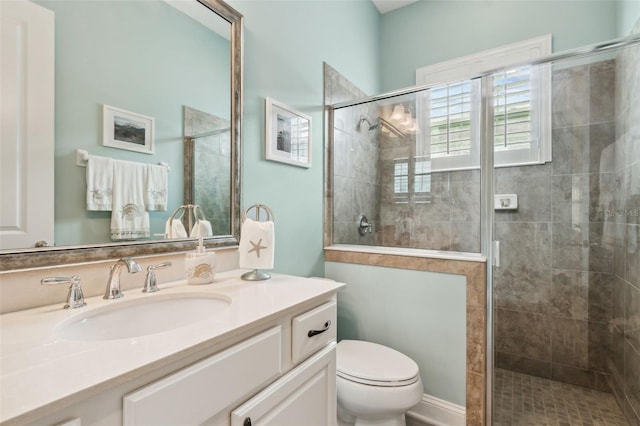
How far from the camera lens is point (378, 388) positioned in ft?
4.04

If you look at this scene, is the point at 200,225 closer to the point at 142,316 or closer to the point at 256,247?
the point at 256,247

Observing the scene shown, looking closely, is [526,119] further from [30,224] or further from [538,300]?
[30,224]

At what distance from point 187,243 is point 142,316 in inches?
12.5

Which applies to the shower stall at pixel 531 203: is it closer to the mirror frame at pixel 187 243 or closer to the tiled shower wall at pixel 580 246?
the tiled shower wall at pixel 580 246

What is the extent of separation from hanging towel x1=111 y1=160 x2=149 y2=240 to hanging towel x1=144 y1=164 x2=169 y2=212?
15mm

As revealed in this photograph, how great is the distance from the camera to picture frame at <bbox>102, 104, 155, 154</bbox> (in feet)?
3.03

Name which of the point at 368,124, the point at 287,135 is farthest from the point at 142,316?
the point at 368,124

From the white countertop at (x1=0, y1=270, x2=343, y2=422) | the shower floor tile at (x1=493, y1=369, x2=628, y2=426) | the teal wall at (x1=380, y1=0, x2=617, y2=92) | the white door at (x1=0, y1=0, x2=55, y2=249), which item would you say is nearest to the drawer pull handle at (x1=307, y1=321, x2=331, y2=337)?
the white countertop at (x1=0, y1=270, x2=343, y2=422)

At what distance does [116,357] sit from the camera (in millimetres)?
526

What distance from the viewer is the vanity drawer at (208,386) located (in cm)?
52

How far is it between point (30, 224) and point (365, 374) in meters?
1.24

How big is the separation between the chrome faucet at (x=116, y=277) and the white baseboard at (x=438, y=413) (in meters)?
1.50

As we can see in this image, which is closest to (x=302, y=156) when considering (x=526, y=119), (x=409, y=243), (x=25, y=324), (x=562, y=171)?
(x=409, y=243)

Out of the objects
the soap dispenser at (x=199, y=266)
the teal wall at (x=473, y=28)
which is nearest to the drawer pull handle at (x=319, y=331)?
the soap dispenser at (x=199, y=266)
